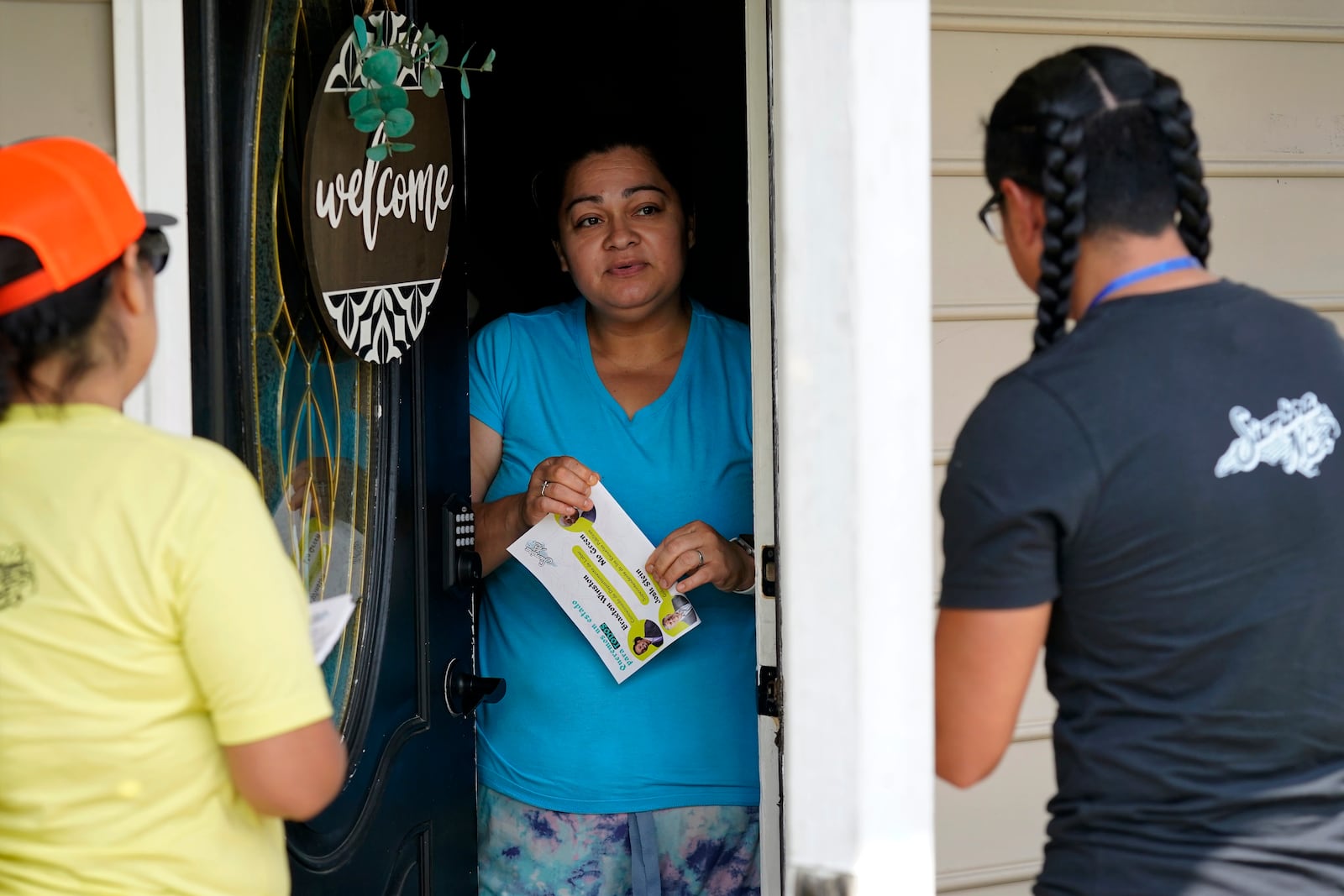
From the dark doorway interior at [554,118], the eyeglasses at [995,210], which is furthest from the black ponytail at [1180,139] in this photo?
the dark doorway interior at [554,118]

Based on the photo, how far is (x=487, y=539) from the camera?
2.35 m

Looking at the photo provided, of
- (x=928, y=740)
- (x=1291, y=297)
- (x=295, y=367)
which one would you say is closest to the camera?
(x=928, y=740)

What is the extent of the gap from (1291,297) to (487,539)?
163 centimetres

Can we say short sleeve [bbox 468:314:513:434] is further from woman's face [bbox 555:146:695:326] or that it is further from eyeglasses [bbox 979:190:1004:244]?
eyeglasses [bbox 979:190:1004:244]

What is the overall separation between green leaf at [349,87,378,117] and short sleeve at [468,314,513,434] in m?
0.66

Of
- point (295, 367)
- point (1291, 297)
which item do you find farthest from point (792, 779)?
point (1291, 297)

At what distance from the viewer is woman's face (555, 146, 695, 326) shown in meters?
2.27

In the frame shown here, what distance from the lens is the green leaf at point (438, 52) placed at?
79.2 inches

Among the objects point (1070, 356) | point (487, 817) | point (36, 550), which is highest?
point (1070, 356)

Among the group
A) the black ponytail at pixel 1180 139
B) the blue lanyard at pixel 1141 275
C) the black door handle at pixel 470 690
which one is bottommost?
the black door handle at pixel 470 690

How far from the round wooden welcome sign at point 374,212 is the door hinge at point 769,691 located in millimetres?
768

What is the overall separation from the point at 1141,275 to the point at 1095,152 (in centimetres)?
13

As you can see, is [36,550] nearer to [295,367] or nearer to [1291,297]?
[295,367]

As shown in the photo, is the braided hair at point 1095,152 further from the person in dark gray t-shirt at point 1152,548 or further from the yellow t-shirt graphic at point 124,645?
the yellow t-shirt graphic at point 124,645
